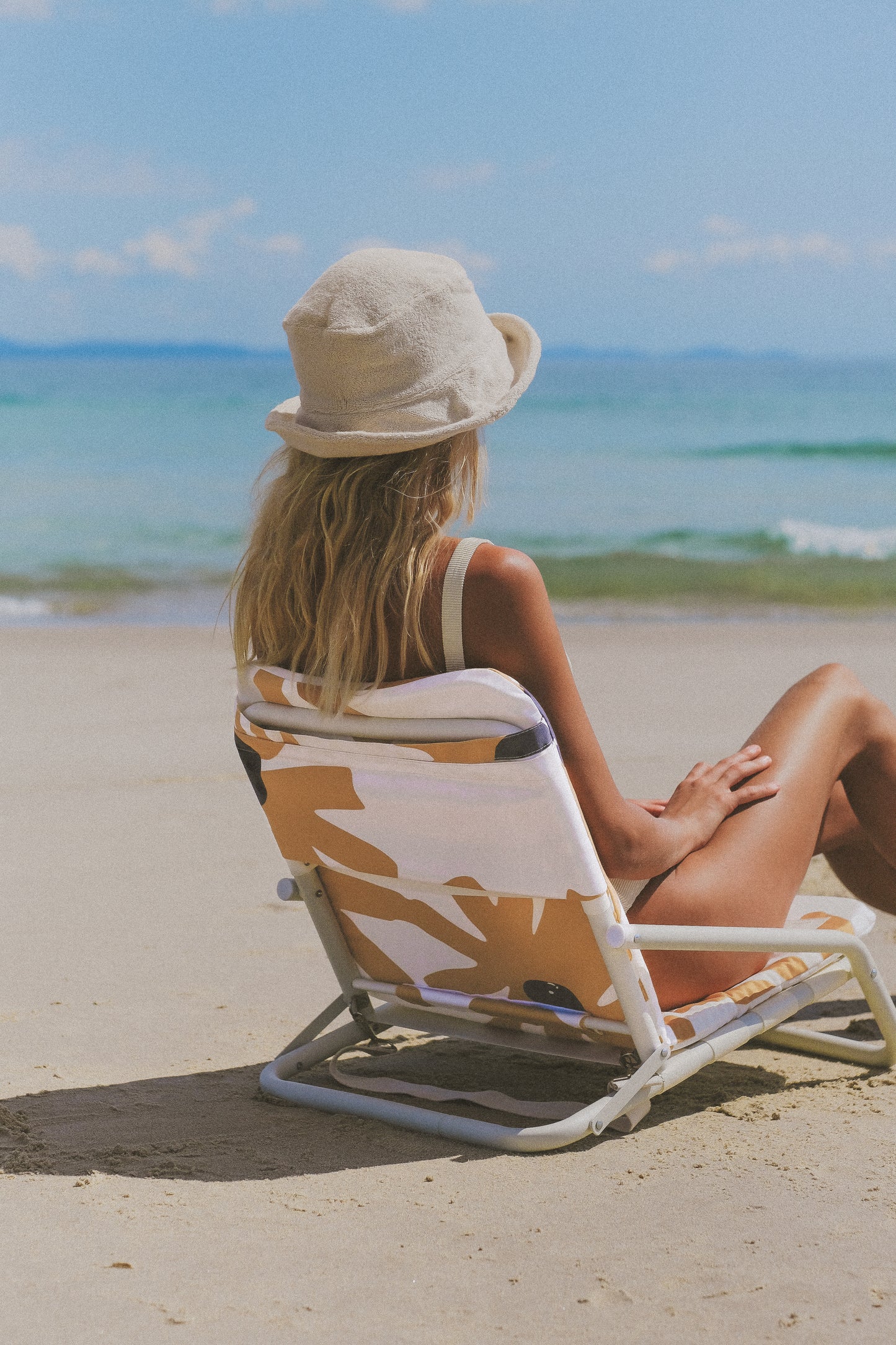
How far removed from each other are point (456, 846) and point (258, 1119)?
0.75 metres

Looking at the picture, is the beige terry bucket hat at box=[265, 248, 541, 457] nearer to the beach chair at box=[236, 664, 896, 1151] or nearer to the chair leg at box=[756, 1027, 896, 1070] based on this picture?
the beach chair at box=[236, 664, 896, 1151]

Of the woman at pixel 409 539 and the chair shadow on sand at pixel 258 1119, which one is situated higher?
the woman at pixel 409 539

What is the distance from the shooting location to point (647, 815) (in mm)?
2521

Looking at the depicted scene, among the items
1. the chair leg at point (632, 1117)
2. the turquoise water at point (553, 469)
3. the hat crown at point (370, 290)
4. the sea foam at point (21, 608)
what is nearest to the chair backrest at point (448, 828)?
the chair leg at point (632, 1117)

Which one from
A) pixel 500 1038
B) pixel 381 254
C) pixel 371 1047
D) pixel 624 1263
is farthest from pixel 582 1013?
pixel 381 254

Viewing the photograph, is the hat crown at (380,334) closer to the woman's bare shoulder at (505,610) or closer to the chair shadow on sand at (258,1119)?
the woman's bare shoulder at (505,610)

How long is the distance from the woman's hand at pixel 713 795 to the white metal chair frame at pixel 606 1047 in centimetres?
19

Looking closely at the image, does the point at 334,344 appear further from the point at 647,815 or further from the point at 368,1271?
the point at 368,1271

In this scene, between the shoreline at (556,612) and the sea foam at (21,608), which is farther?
the sea foam at (21,608)

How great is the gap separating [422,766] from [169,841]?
2.65 meters

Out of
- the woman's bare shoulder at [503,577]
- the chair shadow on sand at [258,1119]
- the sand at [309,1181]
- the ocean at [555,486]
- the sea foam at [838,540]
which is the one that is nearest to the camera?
the sand at [309,1181]

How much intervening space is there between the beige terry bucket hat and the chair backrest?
1.37 ft

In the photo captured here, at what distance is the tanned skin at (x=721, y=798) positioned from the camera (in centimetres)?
234

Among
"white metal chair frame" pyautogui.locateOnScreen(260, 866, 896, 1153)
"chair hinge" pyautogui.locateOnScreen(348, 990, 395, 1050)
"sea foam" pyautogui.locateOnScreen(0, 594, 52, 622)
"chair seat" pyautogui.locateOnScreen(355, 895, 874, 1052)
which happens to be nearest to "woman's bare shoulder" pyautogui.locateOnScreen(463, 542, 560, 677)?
"white metal chair frame" pyautogui.locateOnScreen(260, 866, 896, 1153)
